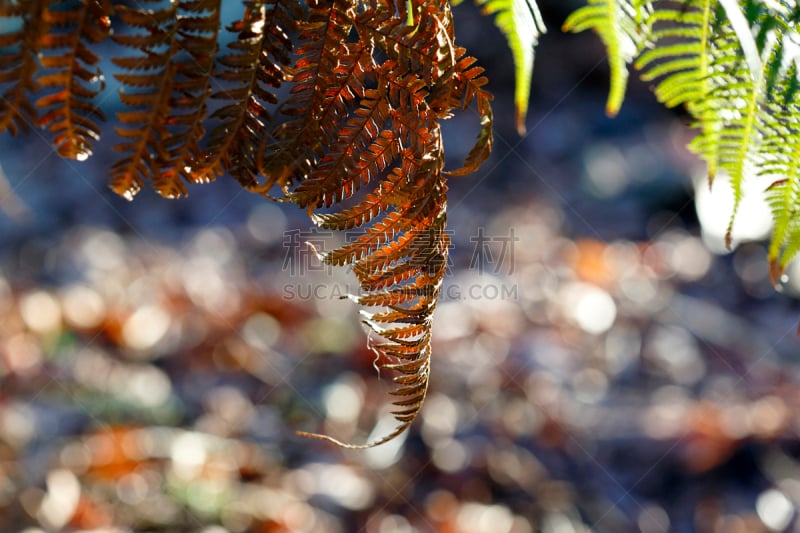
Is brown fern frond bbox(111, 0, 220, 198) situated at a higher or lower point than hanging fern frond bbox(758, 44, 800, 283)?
higher

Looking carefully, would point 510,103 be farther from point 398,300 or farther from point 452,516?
point 398,300

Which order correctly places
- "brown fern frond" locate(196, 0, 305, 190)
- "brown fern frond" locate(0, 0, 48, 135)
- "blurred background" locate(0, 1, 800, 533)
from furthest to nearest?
"blurred background" locate(0, 1, 800, 533) < "brown fern frond" locate(196, 0, 305, 190) < "brown fern frond" locate(0, 0, 48, 135)

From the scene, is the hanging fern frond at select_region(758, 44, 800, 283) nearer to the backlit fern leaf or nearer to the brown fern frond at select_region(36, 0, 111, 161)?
the backlit fern leaf

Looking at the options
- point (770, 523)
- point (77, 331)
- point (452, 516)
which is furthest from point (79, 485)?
point (770, 523)

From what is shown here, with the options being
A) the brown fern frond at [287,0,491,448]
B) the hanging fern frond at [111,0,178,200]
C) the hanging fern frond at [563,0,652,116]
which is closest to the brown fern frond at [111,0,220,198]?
the hanging fern frond at [111,0,178,200]

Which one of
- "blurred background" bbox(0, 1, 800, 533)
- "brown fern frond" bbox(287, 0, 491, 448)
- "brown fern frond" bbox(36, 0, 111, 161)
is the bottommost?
"blurred background" bbox(0, 1, 800, 533)

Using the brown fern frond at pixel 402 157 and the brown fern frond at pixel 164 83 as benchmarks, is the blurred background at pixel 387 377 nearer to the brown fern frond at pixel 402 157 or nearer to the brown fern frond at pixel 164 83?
the brown fern frond at pixel 402 157

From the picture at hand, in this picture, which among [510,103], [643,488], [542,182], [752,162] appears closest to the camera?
[752,162]
